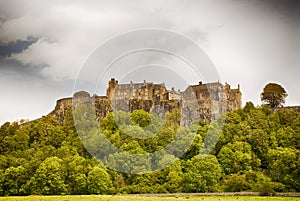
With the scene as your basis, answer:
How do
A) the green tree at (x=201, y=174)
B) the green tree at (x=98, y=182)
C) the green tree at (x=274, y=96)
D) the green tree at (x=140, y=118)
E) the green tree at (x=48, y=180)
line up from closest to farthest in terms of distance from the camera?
the green tree at (x=48, y=180)
the green tree at (x=98, y=182)
the green tree at (x=201, y=174)
the green tree at (x=140, y=118)
the green tree at (x=274, y=96)

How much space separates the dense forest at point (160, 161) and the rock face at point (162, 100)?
5.06 meters

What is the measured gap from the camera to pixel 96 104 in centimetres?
9838

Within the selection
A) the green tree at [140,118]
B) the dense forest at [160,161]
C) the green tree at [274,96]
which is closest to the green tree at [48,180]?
the dense forest at [160,161]

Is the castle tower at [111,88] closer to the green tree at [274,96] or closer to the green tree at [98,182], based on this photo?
the green tree at [274,96]

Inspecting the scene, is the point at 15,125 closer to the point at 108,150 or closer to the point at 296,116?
the point at 108,150

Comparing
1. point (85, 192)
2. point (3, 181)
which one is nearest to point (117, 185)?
point (85, 192)

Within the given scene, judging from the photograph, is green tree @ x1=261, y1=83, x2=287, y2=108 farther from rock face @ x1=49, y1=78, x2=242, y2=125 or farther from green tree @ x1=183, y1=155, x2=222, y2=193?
green tree @ x1=183, y1=155, x2=222, y2=193

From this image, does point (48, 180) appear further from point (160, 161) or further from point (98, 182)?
point (160, 161)

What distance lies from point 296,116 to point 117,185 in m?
40.6

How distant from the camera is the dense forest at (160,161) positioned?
5691 cm

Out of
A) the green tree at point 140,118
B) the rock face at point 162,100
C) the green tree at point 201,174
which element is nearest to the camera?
the green tree at point 201,174

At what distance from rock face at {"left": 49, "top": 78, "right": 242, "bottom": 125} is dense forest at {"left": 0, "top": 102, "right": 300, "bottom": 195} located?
5.06 meters

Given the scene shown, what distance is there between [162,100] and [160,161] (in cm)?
3084

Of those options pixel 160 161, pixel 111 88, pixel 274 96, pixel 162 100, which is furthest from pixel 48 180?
pixel 274 96
